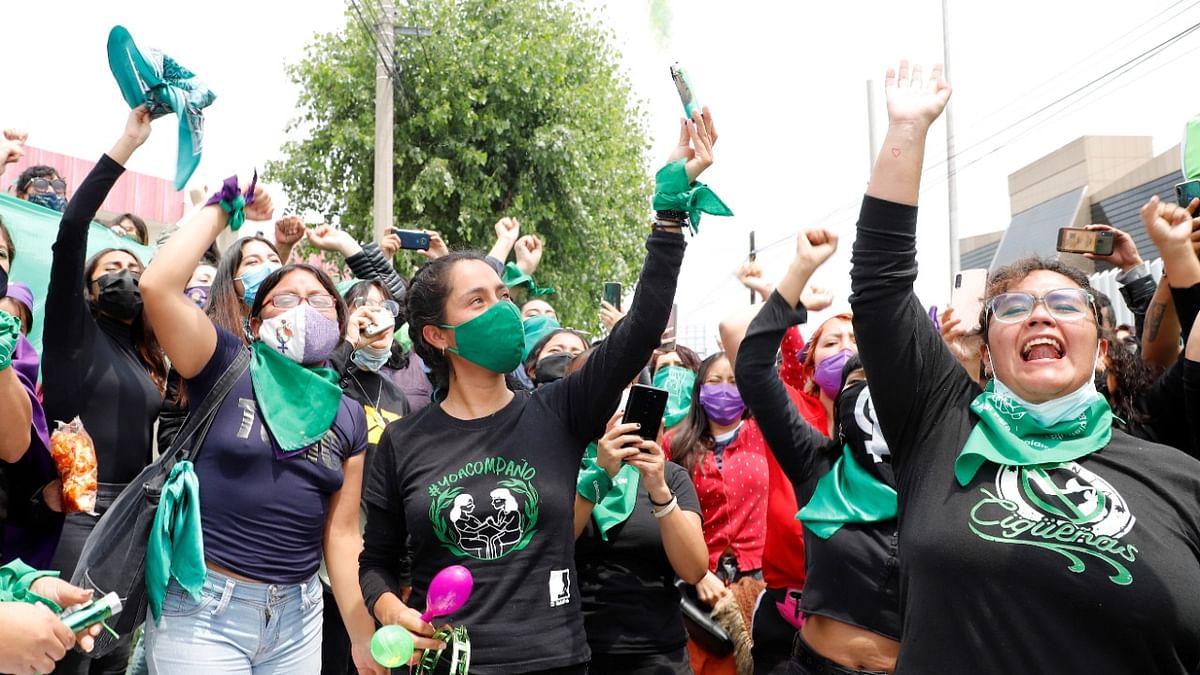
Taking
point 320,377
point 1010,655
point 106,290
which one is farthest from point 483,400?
point 106,290

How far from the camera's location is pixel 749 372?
3230 mm

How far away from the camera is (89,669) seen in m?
3.88

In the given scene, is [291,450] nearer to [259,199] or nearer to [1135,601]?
[259,199]

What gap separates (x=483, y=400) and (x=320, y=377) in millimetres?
677

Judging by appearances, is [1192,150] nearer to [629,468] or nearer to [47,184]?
[629,468]

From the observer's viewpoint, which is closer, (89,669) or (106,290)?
(89,669)

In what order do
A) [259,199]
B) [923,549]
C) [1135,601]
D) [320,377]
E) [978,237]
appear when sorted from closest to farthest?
[1135,601] → [923,549] → [320,377] → [259,199] → [978,237]

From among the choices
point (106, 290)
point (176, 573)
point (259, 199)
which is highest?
point (259, 199)

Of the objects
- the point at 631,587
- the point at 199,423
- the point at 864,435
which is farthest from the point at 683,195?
the point at 199,423

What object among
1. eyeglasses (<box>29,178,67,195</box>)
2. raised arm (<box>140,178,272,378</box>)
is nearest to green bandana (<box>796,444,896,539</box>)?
raised arm (<box>140,178,272,378</box>)

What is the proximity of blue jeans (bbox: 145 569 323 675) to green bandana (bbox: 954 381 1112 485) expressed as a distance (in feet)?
7.38

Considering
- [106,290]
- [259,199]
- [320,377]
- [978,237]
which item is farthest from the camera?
[978,237]

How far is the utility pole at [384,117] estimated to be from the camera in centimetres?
1333

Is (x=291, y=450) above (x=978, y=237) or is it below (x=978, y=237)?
below
